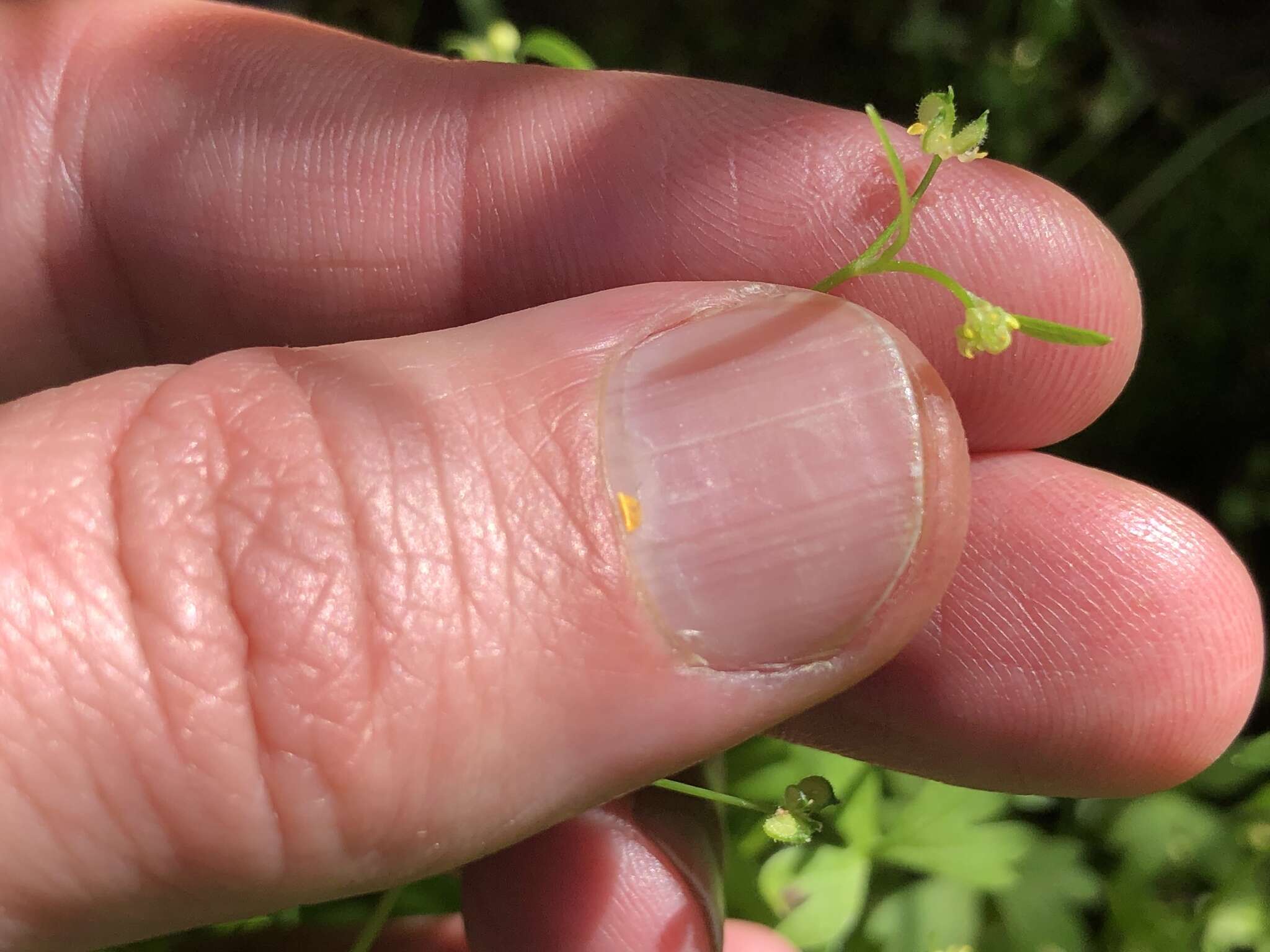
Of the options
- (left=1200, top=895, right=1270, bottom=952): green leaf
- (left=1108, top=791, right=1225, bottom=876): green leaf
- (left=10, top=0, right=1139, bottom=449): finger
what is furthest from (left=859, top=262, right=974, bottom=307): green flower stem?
(left=1200, top=895, right=1270, bottom=952): green leaf

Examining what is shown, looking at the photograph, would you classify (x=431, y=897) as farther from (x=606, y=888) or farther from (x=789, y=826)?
(x=789, y=826)

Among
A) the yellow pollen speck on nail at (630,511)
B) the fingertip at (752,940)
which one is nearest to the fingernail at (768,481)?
the yellow pollen speck on nail at (630,511)

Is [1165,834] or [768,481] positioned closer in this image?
[768,481]

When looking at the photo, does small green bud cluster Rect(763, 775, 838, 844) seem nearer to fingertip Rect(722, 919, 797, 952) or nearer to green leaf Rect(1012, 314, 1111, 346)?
fingertip Rect(722, 919, 797, 952)

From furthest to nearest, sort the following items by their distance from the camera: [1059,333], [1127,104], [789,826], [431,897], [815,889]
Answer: [1127,104], [431,897], [815,889], [789,826], [1059,333]

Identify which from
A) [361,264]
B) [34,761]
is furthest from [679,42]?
[34,761]

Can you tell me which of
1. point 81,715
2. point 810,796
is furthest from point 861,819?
point 81,715
